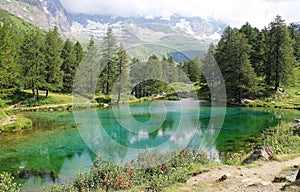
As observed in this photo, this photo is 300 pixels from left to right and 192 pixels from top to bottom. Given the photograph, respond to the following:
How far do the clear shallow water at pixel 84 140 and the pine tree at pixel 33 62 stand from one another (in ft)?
46.0

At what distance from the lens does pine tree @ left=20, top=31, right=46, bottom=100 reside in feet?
155

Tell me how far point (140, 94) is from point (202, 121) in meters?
27.7

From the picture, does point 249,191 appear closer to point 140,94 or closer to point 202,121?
point 202,121

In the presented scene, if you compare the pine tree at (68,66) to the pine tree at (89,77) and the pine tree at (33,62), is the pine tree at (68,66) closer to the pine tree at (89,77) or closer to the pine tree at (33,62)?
the pine tree at (89,77)

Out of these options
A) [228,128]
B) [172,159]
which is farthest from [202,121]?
[172,159]

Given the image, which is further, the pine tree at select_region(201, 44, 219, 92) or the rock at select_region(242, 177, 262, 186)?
the pine tree at select_region(201, 44, 219, 92)

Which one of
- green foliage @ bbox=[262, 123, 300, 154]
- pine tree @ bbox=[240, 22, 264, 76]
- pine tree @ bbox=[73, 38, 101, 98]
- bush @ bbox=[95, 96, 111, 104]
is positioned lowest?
green foliage @ bbox=[262, 123, 300, 154]

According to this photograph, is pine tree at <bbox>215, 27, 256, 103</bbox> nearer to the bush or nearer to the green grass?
the bush

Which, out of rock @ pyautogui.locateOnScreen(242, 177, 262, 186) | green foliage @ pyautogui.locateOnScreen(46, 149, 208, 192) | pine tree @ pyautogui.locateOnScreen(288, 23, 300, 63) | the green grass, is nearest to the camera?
rock @ pyautogui.locateOnScreen(242, 177, 262, 186)

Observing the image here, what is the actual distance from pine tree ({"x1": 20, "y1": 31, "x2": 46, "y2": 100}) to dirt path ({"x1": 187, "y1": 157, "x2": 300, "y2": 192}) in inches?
1594

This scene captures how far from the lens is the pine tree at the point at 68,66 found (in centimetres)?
6089

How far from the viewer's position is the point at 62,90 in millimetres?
59125

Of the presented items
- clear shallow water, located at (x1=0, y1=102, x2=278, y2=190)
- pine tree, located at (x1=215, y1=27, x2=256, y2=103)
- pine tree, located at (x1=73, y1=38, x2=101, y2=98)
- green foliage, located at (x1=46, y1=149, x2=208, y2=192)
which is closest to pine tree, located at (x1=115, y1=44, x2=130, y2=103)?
pine tree, located at (x1=73, y1=38, x2=101, y2=98)

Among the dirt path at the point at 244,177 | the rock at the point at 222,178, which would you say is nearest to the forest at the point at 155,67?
the dirt path at the point at 244,177
